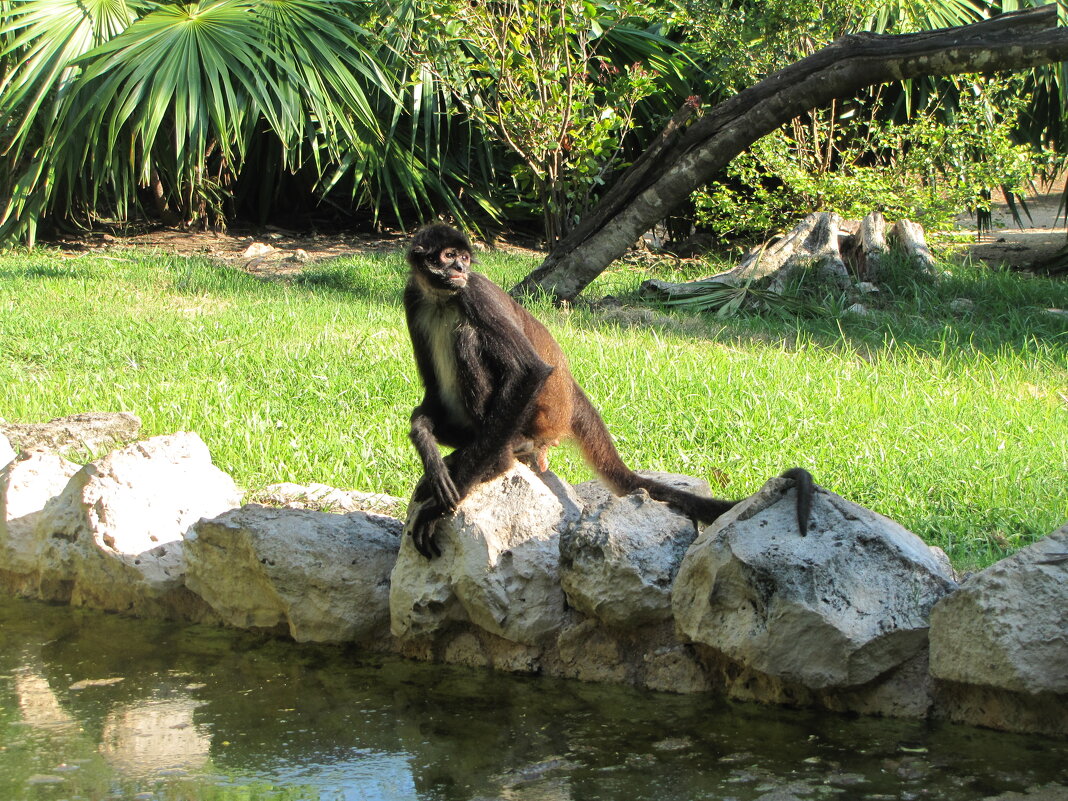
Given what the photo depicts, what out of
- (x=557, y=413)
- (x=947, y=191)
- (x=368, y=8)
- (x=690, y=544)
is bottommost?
(x=690, y=544)

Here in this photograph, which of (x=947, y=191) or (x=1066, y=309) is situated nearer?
(x=1066, y=309)

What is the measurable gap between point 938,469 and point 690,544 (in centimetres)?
168

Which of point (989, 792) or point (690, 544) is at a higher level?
point (690, 544)

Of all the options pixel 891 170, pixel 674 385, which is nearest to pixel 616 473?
pixel 674 385

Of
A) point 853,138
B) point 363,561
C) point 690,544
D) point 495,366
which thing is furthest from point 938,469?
point 853,138

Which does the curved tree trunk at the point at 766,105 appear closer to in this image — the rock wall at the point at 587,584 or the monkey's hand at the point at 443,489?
the rock wall at the point at 587,584

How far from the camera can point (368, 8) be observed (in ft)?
36.4

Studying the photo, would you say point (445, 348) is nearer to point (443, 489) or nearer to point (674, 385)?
point (443, 489)

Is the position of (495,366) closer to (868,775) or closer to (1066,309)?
(868,775)

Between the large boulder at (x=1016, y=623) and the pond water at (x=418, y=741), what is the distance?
21 cm

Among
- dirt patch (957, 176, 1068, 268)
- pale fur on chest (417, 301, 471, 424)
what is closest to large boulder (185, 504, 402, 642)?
pale fur on chest (417, 301, 471, 424)

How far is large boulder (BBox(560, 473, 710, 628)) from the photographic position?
10.6 feet

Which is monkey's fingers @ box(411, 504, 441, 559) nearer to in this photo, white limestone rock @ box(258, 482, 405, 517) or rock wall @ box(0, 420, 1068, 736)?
rock wall @ box(0, 420, 1068, 736)

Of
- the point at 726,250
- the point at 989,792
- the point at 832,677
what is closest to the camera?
the point at 989,792
